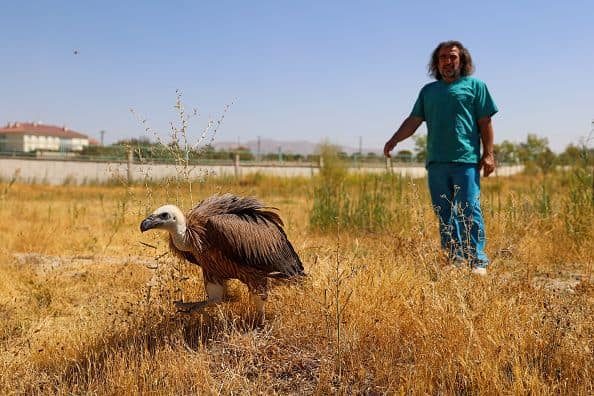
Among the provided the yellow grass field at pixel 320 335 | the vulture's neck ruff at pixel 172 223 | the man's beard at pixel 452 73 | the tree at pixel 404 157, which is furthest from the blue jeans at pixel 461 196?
the tree at pixel 404 157

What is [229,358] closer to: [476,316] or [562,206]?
[476,316]

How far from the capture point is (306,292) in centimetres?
380

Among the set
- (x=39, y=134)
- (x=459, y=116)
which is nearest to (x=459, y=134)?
(x=459, y=116)

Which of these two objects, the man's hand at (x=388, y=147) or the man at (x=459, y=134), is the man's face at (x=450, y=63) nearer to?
the man at (x=459, y=134)

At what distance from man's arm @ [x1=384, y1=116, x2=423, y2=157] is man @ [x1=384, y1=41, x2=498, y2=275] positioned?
274 mm

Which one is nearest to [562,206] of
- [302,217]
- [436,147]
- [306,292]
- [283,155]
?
[436,147]

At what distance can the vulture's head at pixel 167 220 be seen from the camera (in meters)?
3.13

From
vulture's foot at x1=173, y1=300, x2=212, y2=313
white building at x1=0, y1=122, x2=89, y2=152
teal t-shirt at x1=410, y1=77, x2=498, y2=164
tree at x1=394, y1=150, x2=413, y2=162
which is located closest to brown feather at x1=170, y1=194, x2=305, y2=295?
vulture's foot at x1=173, y1=300, x2=212, y2=313

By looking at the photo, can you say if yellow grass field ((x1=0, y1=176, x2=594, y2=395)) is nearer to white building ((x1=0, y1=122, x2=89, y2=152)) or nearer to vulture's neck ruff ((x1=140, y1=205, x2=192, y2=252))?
vulture's neck ruff ((x1=140, y1=205, x2=192, y2=252))

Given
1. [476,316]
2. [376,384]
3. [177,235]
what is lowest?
[376,384]

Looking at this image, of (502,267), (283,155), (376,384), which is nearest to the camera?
(376,384)

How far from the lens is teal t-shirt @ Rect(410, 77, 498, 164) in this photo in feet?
16.6

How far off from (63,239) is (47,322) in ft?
11.0

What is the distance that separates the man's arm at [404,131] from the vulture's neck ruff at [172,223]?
2882 millimetres
